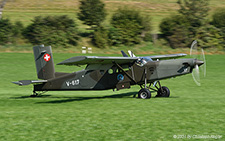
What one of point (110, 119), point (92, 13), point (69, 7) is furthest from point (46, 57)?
point (69, 7)

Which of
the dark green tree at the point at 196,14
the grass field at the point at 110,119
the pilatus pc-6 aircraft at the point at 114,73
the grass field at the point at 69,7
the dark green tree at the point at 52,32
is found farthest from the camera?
the grass field at the point at 69,7

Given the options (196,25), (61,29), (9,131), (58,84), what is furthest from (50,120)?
(196,25)

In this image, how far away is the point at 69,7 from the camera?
72875 millimetres

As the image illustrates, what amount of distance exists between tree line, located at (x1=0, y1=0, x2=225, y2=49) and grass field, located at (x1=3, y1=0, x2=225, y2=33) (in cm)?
1086

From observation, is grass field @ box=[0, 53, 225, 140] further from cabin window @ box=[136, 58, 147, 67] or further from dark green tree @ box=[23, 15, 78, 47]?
dark green tree @ box=[23, 15, 78, 47]

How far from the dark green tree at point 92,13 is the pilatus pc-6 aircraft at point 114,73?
3190 centimetres

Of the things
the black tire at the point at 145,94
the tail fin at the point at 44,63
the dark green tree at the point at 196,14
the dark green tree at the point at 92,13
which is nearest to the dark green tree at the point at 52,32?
the dark green tree at the point at 92,13

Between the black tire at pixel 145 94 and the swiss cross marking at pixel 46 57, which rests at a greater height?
the swiss cross marking at pixel 46 57

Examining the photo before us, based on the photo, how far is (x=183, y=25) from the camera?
48.2 m

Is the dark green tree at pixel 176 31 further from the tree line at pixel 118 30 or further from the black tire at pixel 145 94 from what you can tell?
the black tire at pixel 145 94

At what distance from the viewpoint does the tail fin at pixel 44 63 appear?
18.3 meters

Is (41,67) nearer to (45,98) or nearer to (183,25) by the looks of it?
(45,98)

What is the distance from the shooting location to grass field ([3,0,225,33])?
215 ft

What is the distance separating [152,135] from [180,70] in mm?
7189
